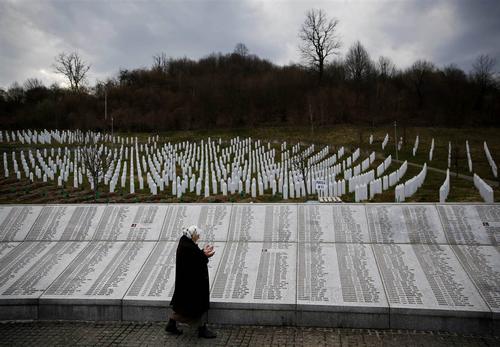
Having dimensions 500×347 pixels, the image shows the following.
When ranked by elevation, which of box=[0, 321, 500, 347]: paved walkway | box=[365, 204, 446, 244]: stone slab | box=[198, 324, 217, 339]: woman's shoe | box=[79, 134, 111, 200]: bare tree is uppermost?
box=[79, 134, 111, 200]: bare tree

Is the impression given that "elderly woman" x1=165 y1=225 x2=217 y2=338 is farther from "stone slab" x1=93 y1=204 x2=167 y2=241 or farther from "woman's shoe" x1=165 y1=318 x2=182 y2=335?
"stone slab" x1=93 y1=204 x2=167 y2=241

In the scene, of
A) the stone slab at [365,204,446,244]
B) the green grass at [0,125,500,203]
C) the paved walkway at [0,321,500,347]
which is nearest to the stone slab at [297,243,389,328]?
the paved walkway at [0,321,500,347]

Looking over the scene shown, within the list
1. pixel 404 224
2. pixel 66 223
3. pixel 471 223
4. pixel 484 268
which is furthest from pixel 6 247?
pixel 471 223

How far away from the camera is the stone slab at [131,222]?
7.92 m

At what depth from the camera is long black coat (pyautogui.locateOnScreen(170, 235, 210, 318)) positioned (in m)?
5.44

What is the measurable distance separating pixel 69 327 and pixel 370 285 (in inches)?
194

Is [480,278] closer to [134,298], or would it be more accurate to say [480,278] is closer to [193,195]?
[134,298]

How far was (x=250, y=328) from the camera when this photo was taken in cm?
579

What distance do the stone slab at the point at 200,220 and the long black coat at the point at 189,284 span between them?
219cm

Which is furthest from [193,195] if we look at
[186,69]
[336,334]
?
[186,69]

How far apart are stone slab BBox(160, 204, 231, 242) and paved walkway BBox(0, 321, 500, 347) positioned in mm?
2216

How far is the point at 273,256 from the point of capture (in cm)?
702

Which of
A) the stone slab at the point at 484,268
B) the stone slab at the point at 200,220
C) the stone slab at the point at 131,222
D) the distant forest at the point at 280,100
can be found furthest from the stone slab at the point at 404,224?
the distant forest at the point at 280,100

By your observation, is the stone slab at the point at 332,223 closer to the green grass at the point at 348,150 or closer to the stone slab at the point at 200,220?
the stone slab at the point at 200,220
